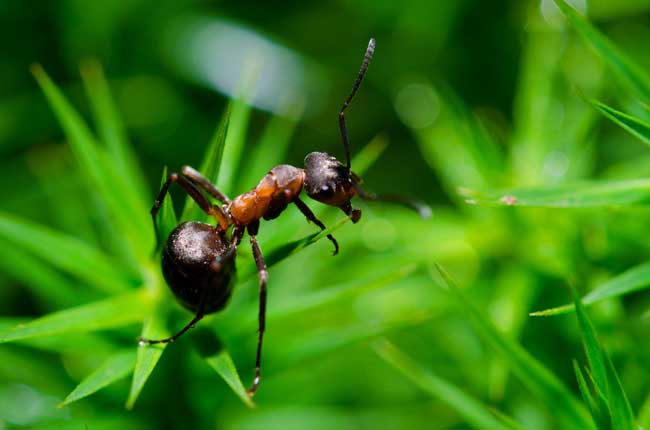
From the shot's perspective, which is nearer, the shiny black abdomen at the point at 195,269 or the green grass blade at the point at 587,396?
the green grass blade at the point at 587,396

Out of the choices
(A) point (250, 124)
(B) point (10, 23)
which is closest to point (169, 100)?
(A) point (250, 124)

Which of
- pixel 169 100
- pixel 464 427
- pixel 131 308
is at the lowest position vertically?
pixel 464 427

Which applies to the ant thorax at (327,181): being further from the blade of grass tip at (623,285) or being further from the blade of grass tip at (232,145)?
the blade of grass tip at (623,285)

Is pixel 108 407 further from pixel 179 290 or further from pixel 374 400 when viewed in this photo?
pixel 374 400

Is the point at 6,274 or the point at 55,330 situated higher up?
the point at 55,330

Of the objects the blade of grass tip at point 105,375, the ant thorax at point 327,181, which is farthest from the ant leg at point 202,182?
the blade of grass tip at point 105,375

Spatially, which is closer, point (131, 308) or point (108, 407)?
point (131, 308)
